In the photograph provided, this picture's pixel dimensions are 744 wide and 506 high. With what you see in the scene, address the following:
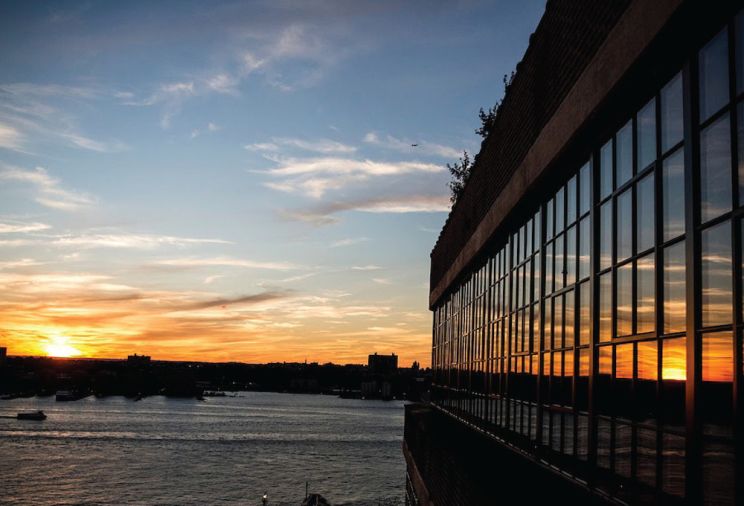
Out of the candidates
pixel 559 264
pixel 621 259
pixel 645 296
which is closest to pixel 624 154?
pixel 621 259

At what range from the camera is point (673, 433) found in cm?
883

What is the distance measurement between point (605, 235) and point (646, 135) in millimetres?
1989

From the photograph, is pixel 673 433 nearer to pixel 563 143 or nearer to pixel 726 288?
pixel 726 288

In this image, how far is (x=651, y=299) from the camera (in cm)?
955

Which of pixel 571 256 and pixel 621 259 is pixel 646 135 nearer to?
pixel 621 259

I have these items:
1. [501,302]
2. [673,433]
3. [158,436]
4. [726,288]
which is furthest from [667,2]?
[158,436]

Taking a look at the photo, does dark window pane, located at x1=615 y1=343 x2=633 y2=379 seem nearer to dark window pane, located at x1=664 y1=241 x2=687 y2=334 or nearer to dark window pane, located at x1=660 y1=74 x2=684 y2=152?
dark window pane, located at x1=664 y1=241 x2=687 y2=334

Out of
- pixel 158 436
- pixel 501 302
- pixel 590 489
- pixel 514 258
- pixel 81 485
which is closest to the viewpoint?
pixel 590 489

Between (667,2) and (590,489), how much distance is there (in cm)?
673

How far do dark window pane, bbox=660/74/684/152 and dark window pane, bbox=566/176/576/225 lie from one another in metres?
4.17

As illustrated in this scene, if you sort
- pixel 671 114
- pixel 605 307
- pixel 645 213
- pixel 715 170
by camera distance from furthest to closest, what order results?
pixel 605 307, pixel 645 213, pixel 671 114, pixel 715 170

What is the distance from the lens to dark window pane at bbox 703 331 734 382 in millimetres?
7547

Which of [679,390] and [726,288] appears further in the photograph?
[679,390]

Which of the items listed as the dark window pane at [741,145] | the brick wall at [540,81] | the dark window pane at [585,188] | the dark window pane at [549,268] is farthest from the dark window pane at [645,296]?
the dark window pane at [549,268]
